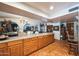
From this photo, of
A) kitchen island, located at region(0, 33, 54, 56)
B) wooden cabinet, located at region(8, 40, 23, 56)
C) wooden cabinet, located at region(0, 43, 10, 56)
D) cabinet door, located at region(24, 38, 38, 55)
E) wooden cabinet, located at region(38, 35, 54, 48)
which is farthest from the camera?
wooden cabinet, located at region(38, 35, 54, 48)

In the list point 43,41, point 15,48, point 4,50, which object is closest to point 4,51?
point 4,50

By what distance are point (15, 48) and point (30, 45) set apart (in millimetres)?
943

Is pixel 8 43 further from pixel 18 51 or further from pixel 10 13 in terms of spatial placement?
pixel 10 13

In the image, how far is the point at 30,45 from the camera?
11.8ft

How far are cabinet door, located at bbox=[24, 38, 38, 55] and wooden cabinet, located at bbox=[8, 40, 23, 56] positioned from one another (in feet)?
1.02


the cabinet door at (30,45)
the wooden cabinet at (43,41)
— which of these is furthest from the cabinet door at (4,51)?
the wooden cabinet at (43,41)

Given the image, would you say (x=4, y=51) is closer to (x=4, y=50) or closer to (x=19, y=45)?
(x=4, y=50)

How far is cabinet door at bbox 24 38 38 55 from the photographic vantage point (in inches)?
131

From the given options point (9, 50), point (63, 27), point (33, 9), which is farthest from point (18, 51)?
point (63, 27)

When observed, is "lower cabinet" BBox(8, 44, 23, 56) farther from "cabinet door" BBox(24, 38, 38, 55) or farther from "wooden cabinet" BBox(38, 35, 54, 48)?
"wooden cabinet" BBox(38, 35, 54, 48)

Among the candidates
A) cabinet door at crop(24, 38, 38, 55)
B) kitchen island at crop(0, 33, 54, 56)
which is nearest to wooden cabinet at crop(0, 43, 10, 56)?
kitchen island at crop(0, 33, 54, 56)

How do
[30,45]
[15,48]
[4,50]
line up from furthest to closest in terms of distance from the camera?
1. [30,45]
2. [15,48]
3. [4,50]

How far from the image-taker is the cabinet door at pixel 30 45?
3.33 metres

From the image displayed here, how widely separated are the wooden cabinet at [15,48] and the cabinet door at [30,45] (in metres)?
0.31
